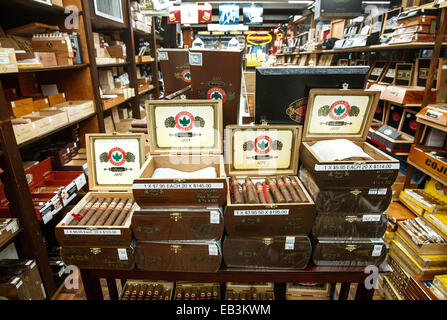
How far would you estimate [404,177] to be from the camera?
2.61 m

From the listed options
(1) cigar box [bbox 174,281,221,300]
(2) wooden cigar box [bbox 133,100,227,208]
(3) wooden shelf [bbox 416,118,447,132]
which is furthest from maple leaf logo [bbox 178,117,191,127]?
(3) wooden shelf [bbox 416,118,447,132]

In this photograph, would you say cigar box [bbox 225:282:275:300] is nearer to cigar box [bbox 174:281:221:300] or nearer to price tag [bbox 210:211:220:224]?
cigar box [bbox 174:281:221:300]

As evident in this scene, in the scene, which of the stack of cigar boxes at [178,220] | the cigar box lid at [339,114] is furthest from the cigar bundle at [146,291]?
the cigar box lid at [339,114]

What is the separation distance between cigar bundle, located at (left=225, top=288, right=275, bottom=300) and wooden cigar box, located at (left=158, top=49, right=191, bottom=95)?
172 centimetres

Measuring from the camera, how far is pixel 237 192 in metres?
1.33

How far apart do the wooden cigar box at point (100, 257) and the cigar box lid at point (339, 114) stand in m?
1.14

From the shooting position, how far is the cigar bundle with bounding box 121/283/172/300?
5.74 ft

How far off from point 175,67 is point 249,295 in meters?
1.89

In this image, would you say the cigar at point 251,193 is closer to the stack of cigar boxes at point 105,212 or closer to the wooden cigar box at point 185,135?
the wooden cigar box at point 185,135

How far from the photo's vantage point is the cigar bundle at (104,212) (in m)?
1.26

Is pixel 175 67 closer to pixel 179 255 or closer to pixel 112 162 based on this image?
pixel 112 162

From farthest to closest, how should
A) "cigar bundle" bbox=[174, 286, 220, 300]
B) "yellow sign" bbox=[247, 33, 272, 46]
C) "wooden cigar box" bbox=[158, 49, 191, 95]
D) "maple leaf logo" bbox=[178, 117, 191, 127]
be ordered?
"yellow sign" bbox=[247, 33, 272, 46]
"wooden cigar box" bbox=[158, 49, 191, 95]
"cigar bundle" bbox=[174, 286, 220, 300]
"maple leaf logo" bbox=[178, 117, 191, 127]
